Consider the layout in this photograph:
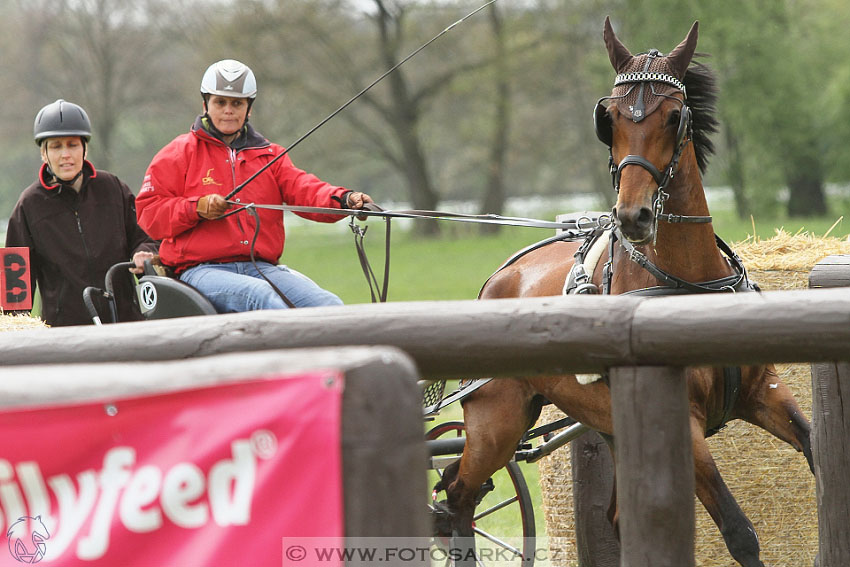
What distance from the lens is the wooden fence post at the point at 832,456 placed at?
11.8 feet

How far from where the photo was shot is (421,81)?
33375mm

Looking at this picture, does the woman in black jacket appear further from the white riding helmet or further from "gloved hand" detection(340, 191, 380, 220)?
"gloved hand" detection(340, 191, 380, 220)

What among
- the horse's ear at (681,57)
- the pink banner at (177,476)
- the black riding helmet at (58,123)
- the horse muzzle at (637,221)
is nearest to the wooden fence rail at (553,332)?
the pink banner at (177,476)

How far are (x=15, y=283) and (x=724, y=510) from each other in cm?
341

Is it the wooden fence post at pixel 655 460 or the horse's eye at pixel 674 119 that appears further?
the horse's eye at pixel 674 119

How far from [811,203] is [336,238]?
13.8m

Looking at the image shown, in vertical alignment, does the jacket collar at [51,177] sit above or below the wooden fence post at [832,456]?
above

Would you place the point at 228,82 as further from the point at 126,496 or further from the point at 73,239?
the point at 126,496

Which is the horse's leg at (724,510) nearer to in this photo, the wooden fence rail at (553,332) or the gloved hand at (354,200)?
the wooden fence rail at (553,332)

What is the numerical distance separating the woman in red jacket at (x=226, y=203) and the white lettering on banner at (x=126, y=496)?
236 cm

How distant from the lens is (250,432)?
196 centimetres

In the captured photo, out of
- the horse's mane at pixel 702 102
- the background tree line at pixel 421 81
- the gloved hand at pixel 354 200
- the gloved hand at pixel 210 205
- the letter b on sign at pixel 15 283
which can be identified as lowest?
the letter b on sign at pixel 15 283

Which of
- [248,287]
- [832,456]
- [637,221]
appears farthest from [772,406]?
[248,287]

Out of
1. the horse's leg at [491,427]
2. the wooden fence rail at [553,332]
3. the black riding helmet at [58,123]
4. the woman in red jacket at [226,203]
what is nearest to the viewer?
the wooden fence rail at [553,332]
